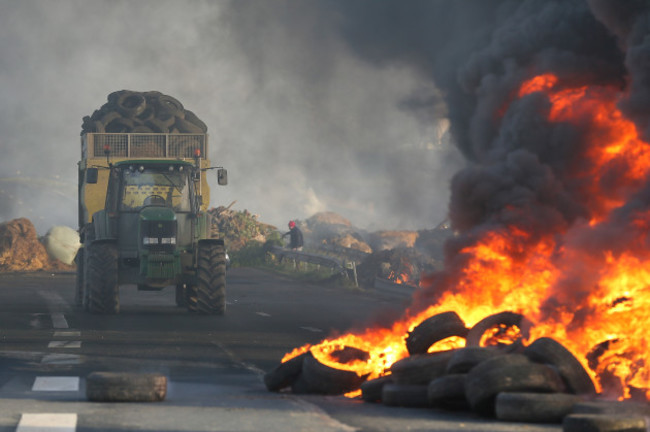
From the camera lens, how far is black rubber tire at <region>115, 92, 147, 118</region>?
98.1 feet

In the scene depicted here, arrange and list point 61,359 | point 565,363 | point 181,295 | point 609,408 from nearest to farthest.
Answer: point 609,408 < point 565,363 < point 61,359 < point 181,295

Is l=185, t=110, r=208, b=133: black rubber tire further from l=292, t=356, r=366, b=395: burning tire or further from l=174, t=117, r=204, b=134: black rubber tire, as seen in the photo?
l=292, t=356, r=366, b=395: burning tire

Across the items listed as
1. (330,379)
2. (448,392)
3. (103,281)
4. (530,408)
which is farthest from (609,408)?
(103,281)

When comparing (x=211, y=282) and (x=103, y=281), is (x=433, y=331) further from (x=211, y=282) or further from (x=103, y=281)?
(x=103, y=281)

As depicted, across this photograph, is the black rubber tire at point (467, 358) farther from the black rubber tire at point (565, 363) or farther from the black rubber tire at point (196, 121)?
the black rubber tire at point (196, 121)

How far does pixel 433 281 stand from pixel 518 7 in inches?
176

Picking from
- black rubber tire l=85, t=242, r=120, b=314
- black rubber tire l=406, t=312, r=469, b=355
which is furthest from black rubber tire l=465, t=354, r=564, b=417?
black rubber tire l=85, t=242, r=120, b=314

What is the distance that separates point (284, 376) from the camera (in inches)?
459

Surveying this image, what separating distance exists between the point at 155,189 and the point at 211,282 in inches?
101

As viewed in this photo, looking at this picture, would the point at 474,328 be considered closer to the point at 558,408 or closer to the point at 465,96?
the point at 558,408

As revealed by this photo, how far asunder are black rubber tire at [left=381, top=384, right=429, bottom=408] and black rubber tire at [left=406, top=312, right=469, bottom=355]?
3.52ft

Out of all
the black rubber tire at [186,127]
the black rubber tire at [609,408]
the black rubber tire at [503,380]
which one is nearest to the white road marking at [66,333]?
the black rubber tire at [503,380]

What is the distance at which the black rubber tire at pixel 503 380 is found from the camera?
30.2 feet

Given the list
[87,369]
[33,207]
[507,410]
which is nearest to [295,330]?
[87,369]
